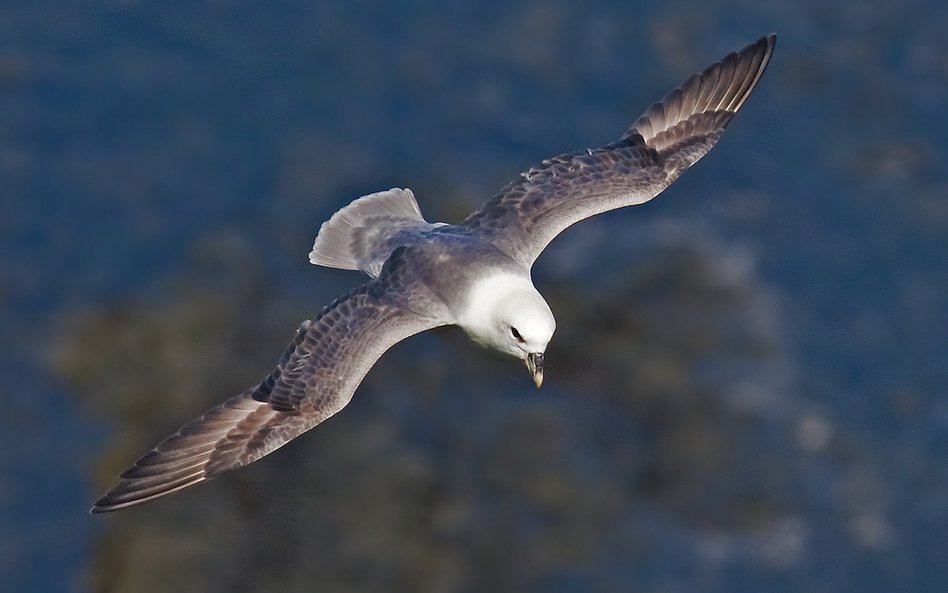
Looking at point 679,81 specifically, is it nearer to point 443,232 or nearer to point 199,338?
point 443,232

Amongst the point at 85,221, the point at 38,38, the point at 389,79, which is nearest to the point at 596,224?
the point at 389,79

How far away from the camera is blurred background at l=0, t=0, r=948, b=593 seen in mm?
13242

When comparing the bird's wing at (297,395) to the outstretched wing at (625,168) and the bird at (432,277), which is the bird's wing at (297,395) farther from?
the outstretched wing at (625,168)

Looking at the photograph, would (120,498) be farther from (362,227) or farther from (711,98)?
(711,98)

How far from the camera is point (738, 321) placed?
14.9 metres

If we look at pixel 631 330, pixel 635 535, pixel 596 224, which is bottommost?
pixel 635 535

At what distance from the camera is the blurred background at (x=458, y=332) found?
13.2 metres

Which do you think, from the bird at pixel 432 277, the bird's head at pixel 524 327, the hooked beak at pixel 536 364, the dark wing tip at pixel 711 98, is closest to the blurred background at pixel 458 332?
the bird at pixel 432 277

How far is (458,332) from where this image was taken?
1477 centimetres

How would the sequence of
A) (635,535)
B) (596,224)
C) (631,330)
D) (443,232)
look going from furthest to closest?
1. (596,224)
2. (631,330)
3. (635,535)
4. (443,232)

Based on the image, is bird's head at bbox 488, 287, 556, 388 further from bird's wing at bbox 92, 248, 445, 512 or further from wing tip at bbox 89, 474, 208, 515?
wing tip at bbox 89, 474, 208, 515

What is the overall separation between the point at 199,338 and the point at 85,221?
191 cm

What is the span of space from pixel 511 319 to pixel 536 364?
0.48 m

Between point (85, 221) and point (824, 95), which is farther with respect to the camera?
point (824, 95)
